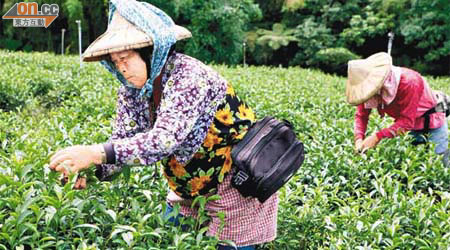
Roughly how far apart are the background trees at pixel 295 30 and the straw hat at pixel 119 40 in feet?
46.4

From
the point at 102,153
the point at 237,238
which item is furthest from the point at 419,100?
the point at 102,153

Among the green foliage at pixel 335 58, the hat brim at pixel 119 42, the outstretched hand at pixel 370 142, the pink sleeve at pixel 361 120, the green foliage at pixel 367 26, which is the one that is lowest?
the green foliage at pixel 335 58

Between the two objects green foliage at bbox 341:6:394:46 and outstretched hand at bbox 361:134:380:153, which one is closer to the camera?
outstretched hand at bbox 361:134:380:153

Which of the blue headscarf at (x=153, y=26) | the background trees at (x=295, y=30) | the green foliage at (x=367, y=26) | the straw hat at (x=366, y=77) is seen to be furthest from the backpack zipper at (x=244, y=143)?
the green foliage at (x=367, y=26)

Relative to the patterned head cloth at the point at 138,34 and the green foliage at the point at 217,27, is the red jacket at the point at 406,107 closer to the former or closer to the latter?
the patterned head cloth at the point at 138,34

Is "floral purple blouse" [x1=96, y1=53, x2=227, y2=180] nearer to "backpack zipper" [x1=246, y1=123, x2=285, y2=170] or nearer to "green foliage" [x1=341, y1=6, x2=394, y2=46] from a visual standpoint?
"backpack zipper" [x1=246, y1=123, x2=285, y2=170]

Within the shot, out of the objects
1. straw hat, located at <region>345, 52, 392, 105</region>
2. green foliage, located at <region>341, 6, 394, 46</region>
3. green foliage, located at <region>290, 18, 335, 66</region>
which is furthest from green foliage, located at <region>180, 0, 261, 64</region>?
straw hat, located at <region>345, 52, 392, 105</region>

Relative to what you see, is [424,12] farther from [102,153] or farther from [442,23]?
[102,153]

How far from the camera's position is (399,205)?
2234mm

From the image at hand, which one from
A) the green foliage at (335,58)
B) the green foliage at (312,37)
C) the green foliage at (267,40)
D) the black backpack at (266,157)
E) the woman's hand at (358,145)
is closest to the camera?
the black backpack at (266,157)

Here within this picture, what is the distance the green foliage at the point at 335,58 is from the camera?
17.2 meters

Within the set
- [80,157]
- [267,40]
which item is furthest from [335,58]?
[80,157]

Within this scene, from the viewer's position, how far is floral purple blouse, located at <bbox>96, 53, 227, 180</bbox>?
60.1 inches

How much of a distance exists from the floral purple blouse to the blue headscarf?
0.23 ft
